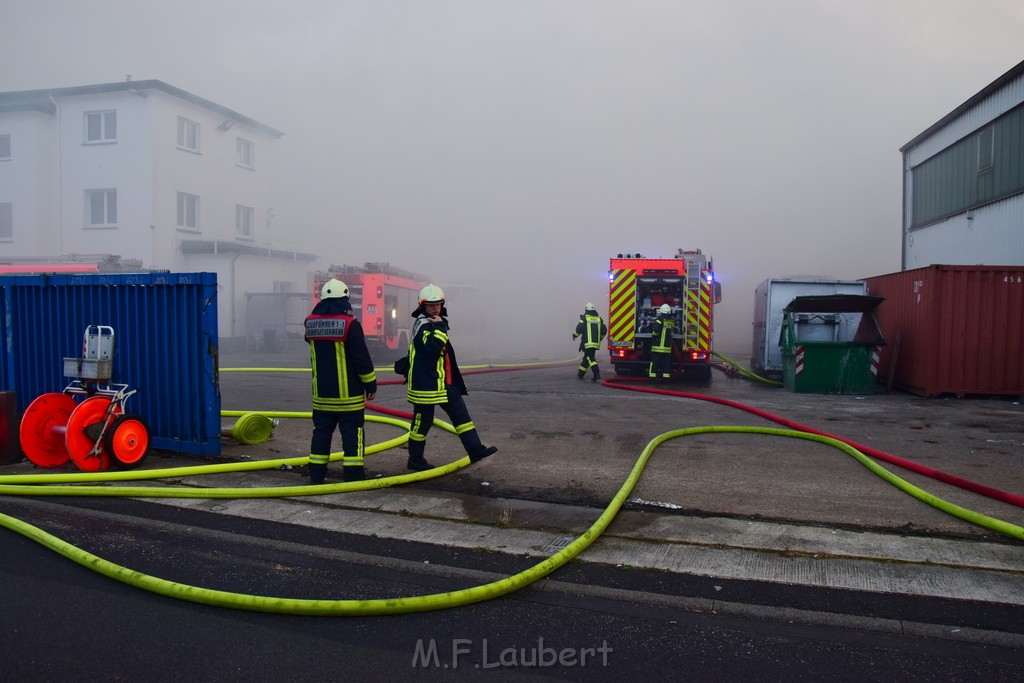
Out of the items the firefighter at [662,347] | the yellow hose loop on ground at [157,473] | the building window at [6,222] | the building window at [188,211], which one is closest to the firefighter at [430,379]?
the yellow hose loop on ground at [157,473]

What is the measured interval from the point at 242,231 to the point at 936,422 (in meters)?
27.3

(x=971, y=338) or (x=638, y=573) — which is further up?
(x=971, y=338)

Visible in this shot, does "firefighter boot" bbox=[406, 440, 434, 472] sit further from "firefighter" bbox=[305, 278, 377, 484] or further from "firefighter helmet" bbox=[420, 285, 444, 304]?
"firefighter helmet" bbox=[420, 285, 444, 304]

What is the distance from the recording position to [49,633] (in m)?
3.22

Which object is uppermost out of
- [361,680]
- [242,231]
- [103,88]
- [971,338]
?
[103,88]

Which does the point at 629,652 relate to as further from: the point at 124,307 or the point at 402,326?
the point at 402,326

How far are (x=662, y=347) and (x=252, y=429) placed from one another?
853 cm

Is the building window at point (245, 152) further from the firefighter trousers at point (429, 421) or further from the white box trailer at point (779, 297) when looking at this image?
the firefighter trousers at point (429, 421)

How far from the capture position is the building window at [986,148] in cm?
1431

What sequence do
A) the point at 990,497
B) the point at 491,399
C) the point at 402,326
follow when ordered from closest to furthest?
1. the point at 990,497
2. the point at 491,399
3. the point at 402,326

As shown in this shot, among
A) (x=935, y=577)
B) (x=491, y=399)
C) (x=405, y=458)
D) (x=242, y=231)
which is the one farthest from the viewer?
(x=242, y=231)

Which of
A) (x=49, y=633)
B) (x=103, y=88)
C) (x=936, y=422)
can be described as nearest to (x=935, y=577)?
(x=49, y=633)

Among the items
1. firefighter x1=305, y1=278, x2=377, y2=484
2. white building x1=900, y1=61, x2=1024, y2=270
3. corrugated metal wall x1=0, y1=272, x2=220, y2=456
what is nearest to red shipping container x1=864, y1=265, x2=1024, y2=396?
white building x1=900, y1=61, x2=1024, y2=270

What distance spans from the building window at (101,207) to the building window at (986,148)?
2586cm
